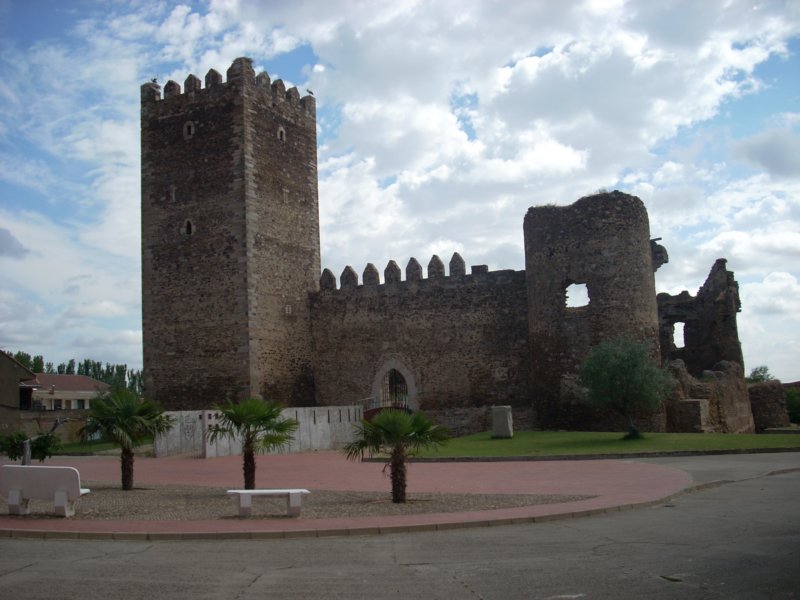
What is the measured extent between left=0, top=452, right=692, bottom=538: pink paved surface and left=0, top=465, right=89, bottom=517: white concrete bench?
287 mm

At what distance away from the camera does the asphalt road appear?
6352 mm

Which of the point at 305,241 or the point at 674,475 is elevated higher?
the point at 305,241

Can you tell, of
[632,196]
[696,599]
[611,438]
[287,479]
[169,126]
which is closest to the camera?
[696,599]

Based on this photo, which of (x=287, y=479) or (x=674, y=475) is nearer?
(x=674, y=475)

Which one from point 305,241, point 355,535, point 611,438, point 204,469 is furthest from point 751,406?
point 355,535

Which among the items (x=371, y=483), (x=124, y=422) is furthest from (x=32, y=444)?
(x=371, y=483)

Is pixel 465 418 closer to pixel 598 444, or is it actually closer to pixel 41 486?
pixel 598 444

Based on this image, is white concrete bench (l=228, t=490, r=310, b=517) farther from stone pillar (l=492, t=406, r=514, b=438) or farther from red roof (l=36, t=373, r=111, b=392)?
red roof (l=36, t=373, r=111, b=392)

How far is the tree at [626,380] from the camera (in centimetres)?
2081

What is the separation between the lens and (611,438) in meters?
21.0

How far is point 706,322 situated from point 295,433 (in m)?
17.1

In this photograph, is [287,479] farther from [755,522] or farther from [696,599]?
[696,599]

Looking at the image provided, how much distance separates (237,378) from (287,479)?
38.8ft

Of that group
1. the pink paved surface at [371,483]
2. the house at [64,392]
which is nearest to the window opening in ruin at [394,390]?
the pink paved surface at [371,483]
